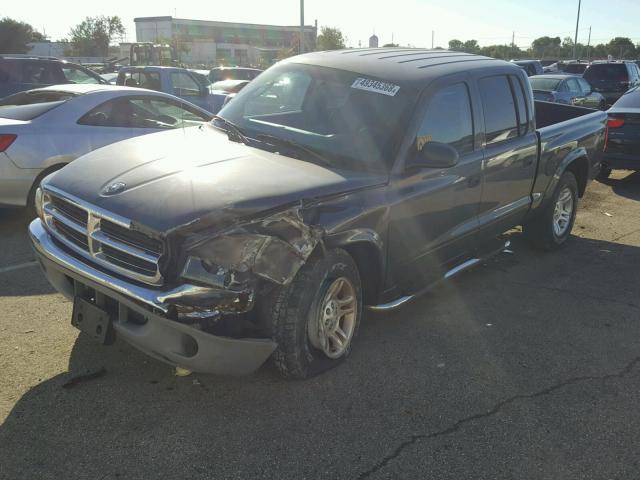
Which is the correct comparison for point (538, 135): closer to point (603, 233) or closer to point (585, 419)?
point (603, 233)

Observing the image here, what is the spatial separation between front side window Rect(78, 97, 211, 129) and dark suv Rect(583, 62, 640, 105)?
16.9m

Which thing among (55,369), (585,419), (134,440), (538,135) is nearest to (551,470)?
(585,419)

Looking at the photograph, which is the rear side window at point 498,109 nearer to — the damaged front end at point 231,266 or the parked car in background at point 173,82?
the damaged front end at point 231,266

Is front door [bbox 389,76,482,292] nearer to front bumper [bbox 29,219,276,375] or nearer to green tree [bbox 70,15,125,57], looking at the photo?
front bumper [bbox 29,219,276,375]

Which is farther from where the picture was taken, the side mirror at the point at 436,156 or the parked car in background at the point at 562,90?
the parked car in background at the point at 562,90

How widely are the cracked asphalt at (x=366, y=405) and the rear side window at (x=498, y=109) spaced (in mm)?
1415

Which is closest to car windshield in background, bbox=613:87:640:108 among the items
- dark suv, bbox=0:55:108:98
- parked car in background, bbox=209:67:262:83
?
dark suv, bbox=0:55:108:98

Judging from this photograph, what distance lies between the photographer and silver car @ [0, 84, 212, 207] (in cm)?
593

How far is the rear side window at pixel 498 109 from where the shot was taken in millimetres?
4738

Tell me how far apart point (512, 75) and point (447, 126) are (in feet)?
4.53

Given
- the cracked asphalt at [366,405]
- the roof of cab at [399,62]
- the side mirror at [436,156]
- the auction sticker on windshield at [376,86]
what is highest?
A: the roof of cab at [399,62]

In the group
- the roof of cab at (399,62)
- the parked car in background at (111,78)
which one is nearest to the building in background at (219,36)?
the parked car in background at (111,78)

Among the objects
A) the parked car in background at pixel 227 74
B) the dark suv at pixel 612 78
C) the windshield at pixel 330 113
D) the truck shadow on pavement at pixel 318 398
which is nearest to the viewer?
the truck shadow on pavement at pixel 318 398

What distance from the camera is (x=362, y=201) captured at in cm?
357
